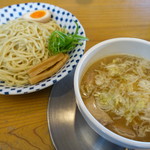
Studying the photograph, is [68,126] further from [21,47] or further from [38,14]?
[38,14]

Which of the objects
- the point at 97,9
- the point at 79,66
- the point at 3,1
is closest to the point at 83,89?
the point at 79,66

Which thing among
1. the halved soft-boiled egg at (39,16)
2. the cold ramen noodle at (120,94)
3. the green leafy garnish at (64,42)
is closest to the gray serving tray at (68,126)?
the cold ramen noodle at (120,94)

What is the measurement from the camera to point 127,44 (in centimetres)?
68

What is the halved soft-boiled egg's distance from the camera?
1146 mm

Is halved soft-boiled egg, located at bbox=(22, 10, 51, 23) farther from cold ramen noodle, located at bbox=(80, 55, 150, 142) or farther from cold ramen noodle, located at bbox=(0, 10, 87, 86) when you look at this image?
cold ramen noodle, located at bbox=(80, 55, 150, 142)

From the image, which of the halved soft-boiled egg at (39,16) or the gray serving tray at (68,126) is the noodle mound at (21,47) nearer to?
the halved soft-boiled egg at (39,16)

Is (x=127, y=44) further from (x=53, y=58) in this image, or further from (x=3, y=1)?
(x=3, y=1)

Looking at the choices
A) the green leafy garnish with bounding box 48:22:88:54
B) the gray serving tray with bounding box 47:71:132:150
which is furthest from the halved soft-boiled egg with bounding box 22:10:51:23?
the gray serving tray with bounding box 47:71:132:150

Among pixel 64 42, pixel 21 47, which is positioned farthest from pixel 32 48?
pixel 64 42

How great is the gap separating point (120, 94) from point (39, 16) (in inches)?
32.9

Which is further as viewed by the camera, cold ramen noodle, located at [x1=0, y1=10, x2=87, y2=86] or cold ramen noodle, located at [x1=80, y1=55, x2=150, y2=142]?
cold ramen noodle, located at [x1=0, y1=10, x2=87, y2=86]

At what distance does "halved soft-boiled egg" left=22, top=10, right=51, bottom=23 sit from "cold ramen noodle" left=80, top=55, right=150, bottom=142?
623 mm

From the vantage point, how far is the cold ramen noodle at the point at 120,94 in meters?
0.56

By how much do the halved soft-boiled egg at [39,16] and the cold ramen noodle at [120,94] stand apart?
0.62 m
